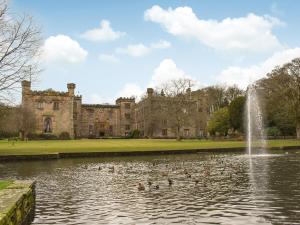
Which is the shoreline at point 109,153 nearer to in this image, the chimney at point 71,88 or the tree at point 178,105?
the tree at point 178,105

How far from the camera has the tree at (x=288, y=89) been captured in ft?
213

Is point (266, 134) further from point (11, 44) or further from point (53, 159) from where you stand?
point (11, 44)

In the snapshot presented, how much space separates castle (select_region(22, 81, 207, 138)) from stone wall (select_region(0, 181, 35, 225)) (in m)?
69.2

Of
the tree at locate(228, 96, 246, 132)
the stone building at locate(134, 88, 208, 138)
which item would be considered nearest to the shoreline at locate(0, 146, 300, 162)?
the stone building at locate(134, 88, 208, 138)

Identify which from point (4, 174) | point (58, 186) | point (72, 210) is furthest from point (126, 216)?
point (4, 174)

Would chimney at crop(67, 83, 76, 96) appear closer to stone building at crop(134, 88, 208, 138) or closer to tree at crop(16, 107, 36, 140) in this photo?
tree at crop(16, 107, 36, 140)

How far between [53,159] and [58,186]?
17.3m

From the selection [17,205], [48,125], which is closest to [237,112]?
[48,125]

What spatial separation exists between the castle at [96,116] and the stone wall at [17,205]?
6923 cm

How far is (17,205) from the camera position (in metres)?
10.1

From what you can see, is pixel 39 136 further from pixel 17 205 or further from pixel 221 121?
pixel 17 205

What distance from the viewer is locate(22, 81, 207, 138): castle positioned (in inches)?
3393

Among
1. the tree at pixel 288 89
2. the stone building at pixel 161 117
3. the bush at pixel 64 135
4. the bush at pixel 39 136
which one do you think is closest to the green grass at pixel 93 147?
the tree at pixel 288 89

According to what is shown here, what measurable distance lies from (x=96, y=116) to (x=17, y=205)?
92826 millimetres
